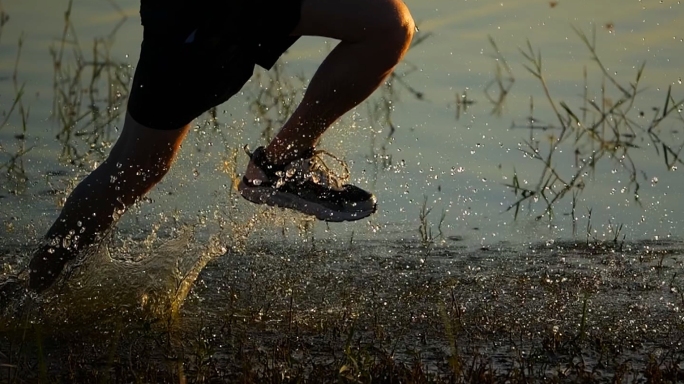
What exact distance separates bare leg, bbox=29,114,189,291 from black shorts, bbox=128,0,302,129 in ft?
0.29

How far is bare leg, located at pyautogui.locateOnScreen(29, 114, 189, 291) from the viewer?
15.0ft

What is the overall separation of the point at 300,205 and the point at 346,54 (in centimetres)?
62

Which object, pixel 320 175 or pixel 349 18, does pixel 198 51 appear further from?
pixel 320 175

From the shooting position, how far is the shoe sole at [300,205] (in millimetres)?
4754

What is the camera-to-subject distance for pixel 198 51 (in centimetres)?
445

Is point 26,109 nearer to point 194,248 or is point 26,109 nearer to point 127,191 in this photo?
point 194,248

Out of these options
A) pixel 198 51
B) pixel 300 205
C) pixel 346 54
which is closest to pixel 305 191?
pixel 300 205

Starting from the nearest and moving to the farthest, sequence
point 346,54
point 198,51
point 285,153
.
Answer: point 198,51 < point 346,54 < point 285,153

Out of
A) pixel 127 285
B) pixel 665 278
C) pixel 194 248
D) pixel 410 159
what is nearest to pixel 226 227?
pixel 194 248

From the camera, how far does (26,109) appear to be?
26.9 feet

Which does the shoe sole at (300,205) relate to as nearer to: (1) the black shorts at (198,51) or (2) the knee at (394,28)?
(1) the black shorts at (198,51)

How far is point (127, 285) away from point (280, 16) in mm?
1352

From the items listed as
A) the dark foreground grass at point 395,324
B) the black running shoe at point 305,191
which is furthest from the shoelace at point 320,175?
the dark foreground grass at point 395,324

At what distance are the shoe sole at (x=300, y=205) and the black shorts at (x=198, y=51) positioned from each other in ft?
1.56
